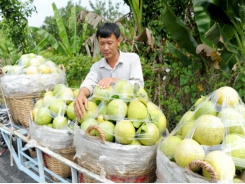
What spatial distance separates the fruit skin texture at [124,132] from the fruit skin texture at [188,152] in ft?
1.07

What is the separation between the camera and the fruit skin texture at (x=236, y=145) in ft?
4.27

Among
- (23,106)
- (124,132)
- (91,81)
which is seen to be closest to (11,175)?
(23,106)

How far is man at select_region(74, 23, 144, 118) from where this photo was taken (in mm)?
2277

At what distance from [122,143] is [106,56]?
0.98 meters

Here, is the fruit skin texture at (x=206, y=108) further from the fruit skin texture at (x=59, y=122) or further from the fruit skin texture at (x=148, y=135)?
the fruit skin texture at (x=59, y=122)

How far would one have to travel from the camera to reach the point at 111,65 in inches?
101

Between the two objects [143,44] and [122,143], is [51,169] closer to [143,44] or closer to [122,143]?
[122,143]

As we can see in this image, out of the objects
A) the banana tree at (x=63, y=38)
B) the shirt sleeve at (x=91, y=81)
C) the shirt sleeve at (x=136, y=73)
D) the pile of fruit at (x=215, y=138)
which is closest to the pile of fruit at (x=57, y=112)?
the shirt sleeve at (x=91, y=81)

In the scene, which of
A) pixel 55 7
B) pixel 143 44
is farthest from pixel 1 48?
pixel 143 44

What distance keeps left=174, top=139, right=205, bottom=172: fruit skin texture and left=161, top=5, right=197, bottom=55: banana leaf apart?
2008 millimetres

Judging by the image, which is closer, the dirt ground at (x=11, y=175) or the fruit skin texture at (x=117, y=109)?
the fruit skin texture at (x=117, y=109)

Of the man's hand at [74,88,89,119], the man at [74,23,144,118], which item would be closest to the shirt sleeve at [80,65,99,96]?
the man at [74,23,144,118]

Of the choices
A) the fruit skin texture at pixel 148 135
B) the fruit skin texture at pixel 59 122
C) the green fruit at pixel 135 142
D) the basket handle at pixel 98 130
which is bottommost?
the fruit skin texture at pixel 59 122

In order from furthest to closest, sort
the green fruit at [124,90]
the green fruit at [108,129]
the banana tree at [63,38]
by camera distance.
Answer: the banana tree at [63,38]
the green fruit at [124,90]
the green fruit at [108,129]
